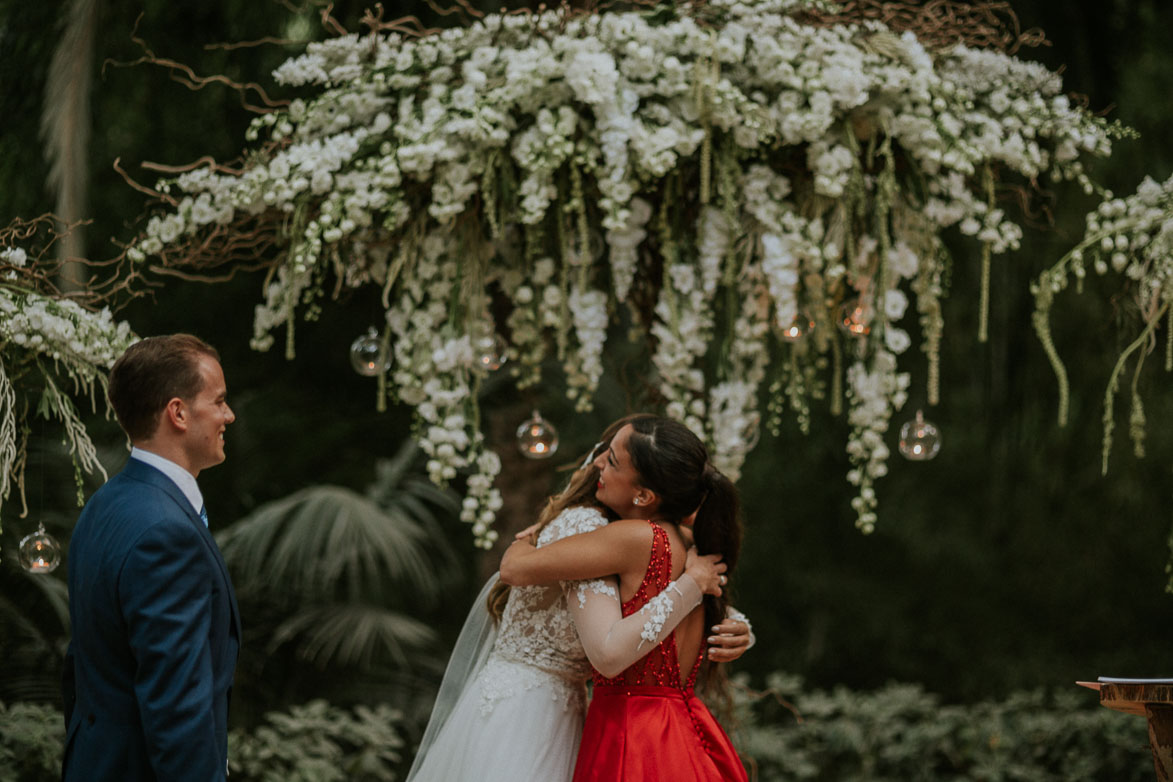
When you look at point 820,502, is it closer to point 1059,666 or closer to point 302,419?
Result: point 1059,666

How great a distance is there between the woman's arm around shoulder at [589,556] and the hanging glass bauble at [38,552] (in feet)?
3.55

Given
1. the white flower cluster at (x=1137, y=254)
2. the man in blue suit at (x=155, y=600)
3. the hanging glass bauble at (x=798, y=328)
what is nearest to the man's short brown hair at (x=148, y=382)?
the man in blue suit at (x=155, y=600)

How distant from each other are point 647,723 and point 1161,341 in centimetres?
372

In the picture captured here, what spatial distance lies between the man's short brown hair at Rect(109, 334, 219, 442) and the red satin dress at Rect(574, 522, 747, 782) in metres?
1.02

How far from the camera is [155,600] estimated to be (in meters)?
1.88

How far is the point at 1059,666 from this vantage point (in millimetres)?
6633

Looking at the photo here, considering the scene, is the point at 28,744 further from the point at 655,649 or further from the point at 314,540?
the point at 655,649

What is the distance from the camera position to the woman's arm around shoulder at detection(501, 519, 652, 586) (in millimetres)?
2484

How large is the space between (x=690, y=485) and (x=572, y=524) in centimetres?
27

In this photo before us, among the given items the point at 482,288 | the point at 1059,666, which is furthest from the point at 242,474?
the point at 1059,666

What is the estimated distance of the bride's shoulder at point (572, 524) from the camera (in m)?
2.60

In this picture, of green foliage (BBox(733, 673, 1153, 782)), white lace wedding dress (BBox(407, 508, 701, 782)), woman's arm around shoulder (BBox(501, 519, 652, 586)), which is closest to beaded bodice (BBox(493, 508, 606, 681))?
white lace wedding dress (BBox(407, 508, 701, 782))

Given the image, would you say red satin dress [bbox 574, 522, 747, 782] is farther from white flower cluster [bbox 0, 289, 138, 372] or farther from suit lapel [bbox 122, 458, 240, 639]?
white flower cluster [bbox 0, 289, 138, 372]

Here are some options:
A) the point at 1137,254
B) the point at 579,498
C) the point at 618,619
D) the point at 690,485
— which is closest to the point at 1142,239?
the point at 1137,254
